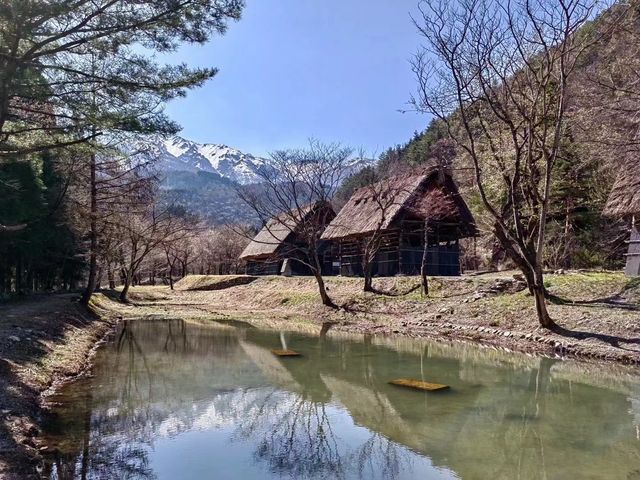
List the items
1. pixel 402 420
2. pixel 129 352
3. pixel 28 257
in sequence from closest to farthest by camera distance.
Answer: pixel 402 420, pixel 129 352, pixel 28 257

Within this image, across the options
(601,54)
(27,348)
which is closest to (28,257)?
(27,348)

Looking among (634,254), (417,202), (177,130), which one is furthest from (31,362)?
(417,202)

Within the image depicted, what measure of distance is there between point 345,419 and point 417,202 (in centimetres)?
1803

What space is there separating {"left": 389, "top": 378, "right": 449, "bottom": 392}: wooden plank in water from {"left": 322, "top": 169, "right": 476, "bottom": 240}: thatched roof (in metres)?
13.4

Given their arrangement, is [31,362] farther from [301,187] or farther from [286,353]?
[301,187]

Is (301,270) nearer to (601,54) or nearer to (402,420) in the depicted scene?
(601,54)

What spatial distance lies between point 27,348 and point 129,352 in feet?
11.8

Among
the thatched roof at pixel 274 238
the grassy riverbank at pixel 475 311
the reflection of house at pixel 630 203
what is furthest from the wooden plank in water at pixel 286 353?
the thatched roof at pixel 274 238

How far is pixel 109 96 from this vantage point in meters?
7.59

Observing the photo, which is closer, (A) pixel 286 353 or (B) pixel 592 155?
(A) pixel 286 353

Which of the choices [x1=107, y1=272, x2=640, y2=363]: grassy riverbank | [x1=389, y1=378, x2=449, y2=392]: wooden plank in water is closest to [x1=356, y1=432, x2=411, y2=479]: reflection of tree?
[x1=389, y1=378, x2=449, y2=392]: wooden plank in water

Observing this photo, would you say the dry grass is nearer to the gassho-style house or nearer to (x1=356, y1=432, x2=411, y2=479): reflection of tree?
the gassho-style house

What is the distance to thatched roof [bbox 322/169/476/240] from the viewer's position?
2359 centimetres

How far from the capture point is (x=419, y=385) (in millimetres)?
9102
